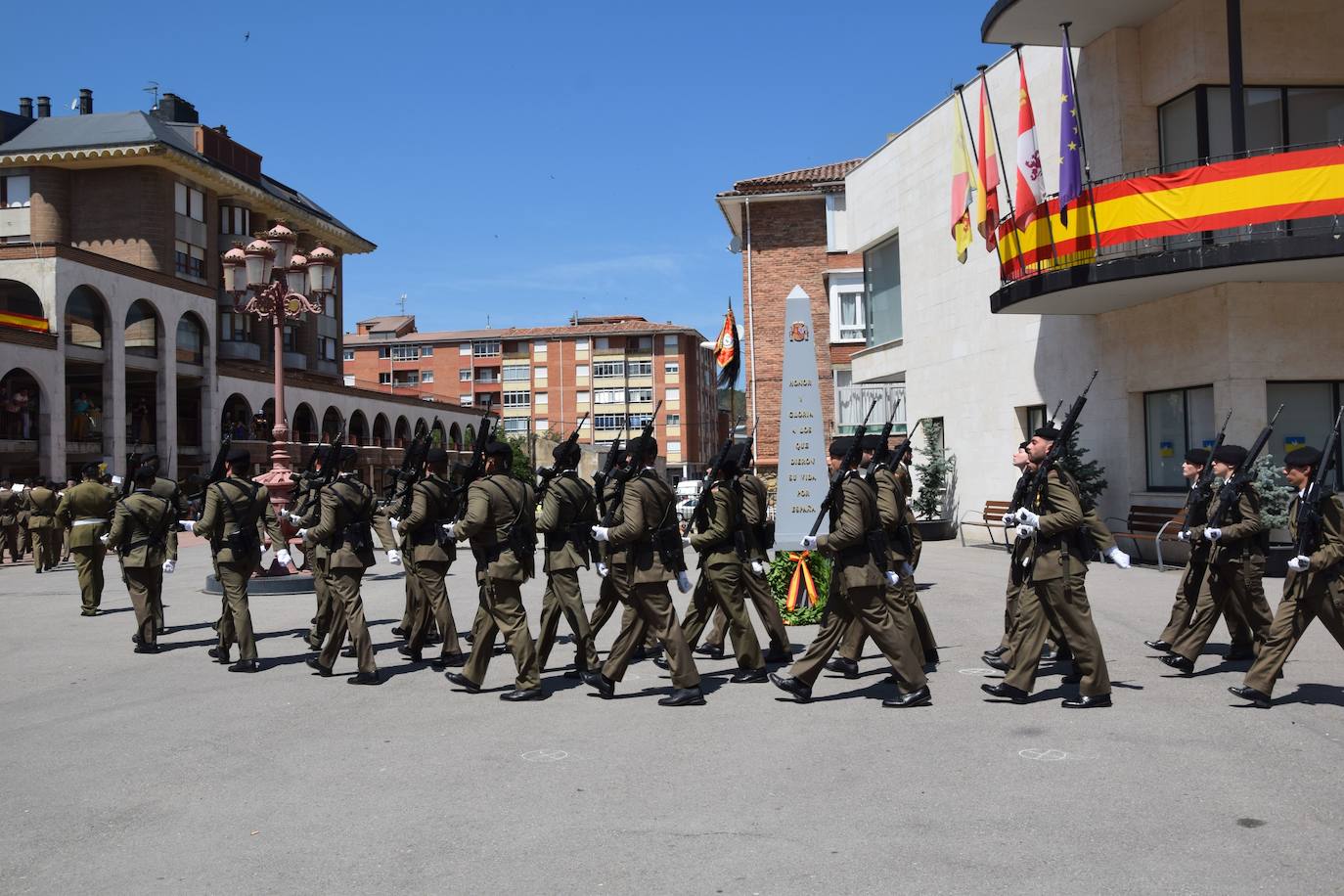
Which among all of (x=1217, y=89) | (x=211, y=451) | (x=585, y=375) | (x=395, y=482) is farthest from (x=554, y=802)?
(x=585, y=375)

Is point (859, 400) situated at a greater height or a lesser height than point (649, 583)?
A: greater

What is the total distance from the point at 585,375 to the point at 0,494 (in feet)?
228

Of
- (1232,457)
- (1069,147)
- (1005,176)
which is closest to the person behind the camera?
(1232,457)

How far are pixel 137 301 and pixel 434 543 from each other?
35199mm

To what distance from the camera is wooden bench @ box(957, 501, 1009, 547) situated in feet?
68.6

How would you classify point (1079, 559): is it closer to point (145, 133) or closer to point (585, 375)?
point (145, 133)

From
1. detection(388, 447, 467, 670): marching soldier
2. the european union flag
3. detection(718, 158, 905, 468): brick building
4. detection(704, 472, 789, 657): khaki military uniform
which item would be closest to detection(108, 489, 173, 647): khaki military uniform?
detection(388, 447, 467, 670): marching soldier

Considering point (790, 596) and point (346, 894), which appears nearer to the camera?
point (346, 894)

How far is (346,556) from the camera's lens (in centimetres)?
895

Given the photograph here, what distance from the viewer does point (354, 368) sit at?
93750 mm

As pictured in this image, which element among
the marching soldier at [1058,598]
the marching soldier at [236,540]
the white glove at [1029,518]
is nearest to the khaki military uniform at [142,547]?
the marching soldier at [236,540]

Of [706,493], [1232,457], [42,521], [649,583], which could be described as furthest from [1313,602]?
[42,521]

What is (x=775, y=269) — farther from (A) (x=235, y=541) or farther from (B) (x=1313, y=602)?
(B) (x=1313, y=602)

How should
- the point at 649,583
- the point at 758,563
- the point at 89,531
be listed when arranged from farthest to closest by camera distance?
the point at 89,531 < the point at 758,563 < the point at 649,583
